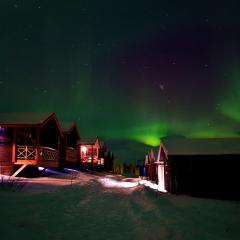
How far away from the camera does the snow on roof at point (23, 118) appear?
25000mm

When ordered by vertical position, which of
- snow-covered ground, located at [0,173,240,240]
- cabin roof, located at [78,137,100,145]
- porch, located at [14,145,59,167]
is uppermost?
cabin roof, located at [78,137,100,145]

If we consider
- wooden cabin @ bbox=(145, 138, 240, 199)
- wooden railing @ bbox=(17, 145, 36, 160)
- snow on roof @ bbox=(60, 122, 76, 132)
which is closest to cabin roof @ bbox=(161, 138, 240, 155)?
wooden cabin @ bbox=(145, 138, 240, 199)

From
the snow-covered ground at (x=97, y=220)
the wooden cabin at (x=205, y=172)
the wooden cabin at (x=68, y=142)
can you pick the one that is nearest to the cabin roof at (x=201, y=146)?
the wooden cabin at (x=205, y=172)

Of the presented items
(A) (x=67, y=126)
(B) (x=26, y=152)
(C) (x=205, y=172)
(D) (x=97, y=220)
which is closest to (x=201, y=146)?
(C) (x=205, y=172)

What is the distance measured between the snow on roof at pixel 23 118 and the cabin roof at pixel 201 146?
1083 centimetres

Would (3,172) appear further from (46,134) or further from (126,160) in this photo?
(126,160)

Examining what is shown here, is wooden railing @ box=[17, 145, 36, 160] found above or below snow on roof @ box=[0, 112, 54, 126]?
below

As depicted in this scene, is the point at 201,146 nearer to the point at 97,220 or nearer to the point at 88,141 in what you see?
the point at 97,220

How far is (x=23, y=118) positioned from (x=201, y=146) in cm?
1563

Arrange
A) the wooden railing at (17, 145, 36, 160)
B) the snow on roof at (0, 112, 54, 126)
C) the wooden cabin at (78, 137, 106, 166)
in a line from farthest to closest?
the wooden cabin at (78, 137, 106, 166) < the wooden railing at (17, 145, 36, 160) < the snow on roof at (0, 112, 54, 126)

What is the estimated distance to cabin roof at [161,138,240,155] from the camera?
2324 cm

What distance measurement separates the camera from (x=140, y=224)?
33.8 feet

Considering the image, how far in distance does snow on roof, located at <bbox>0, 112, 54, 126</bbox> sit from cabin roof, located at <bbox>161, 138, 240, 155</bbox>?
10.8 metres

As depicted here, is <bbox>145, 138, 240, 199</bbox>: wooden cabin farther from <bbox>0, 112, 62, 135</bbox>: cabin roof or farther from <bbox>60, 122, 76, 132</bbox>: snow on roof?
<bbox>60, 122, 76, 132</bbox>: snow on roof
